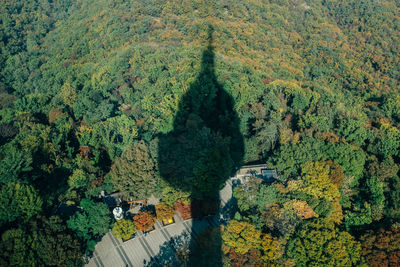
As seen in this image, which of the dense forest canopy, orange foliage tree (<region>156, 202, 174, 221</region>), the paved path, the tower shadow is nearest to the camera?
the dense forest canopy

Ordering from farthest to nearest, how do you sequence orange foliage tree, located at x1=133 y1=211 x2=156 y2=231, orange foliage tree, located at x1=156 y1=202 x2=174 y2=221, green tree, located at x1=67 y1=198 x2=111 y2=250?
orange foliage tree, located at x1=156 y1=202 x2=174 y2=221 < orange foliage tree, located at x1=133 y1=211 x2=156 y2=231 < green tree, located at x1=67 y1=198 x2=111 y2=250

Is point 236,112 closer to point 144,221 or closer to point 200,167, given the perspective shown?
point 200,167

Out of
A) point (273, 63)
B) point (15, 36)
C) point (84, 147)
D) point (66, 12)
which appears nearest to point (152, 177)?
point (84, 147)

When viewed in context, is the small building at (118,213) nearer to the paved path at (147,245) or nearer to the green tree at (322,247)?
the paved path at (147,245)

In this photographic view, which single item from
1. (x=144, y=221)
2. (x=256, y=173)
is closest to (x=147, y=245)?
(x=144, y=221)

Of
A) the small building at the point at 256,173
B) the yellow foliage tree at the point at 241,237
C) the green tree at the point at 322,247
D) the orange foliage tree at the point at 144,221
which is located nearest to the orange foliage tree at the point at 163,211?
the orange foliage tree at the point at 144,221

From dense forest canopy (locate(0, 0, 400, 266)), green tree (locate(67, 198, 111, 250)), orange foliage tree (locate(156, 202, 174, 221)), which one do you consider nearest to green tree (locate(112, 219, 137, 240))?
green tree (locate(67, 198, 111, 250))

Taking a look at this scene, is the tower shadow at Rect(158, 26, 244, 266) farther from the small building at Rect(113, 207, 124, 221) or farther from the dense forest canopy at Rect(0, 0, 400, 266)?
the small building at Rect(113, 207, 124, 221)
